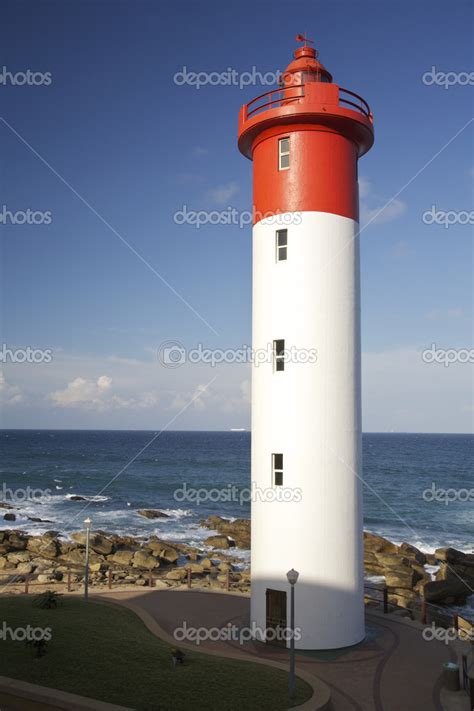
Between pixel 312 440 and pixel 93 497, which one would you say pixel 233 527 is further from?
pixel 312 440

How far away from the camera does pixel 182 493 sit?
247 ft

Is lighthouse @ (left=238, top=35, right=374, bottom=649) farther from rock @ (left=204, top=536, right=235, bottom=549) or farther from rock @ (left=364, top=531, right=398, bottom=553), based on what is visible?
rock @ (left=204, top=536, right=235, bottom=549)

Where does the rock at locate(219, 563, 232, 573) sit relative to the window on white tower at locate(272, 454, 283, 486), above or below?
below

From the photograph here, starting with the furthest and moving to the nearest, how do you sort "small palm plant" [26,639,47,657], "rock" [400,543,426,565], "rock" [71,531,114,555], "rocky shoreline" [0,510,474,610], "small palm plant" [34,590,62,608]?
"rock" [400,543,426,565] → "rock" [71,531,114,555] → "rocky shoreline" [0,510,474,610] → "small palm plant" [34,590,62,608] → "small palm plant" [26,639,47,657]

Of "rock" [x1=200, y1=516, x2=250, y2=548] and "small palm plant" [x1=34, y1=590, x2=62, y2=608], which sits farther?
"rock" [x1=200, y1=516, x2=250, y2=548]

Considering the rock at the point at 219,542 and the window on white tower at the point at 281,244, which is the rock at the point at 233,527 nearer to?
the rock at the point at 219,542

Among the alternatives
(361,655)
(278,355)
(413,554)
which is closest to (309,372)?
(278,355)

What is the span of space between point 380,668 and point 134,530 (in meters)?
38.8

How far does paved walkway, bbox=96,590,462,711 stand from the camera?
1374cm

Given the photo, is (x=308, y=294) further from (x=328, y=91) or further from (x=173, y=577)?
(x=173, y=577)

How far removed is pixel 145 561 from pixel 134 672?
22100 millimetres

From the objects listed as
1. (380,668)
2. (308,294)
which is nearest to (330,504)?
(380,668)

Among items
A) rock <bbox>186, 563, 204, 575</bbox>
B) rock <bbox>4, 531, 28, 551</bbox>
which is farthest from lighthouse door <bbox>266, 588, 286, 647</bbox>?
rock <bbox>4, 531, 28, 551</bbox>

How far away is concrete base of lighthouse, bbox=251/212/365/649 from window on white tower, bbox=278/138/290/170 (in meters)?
1.45
